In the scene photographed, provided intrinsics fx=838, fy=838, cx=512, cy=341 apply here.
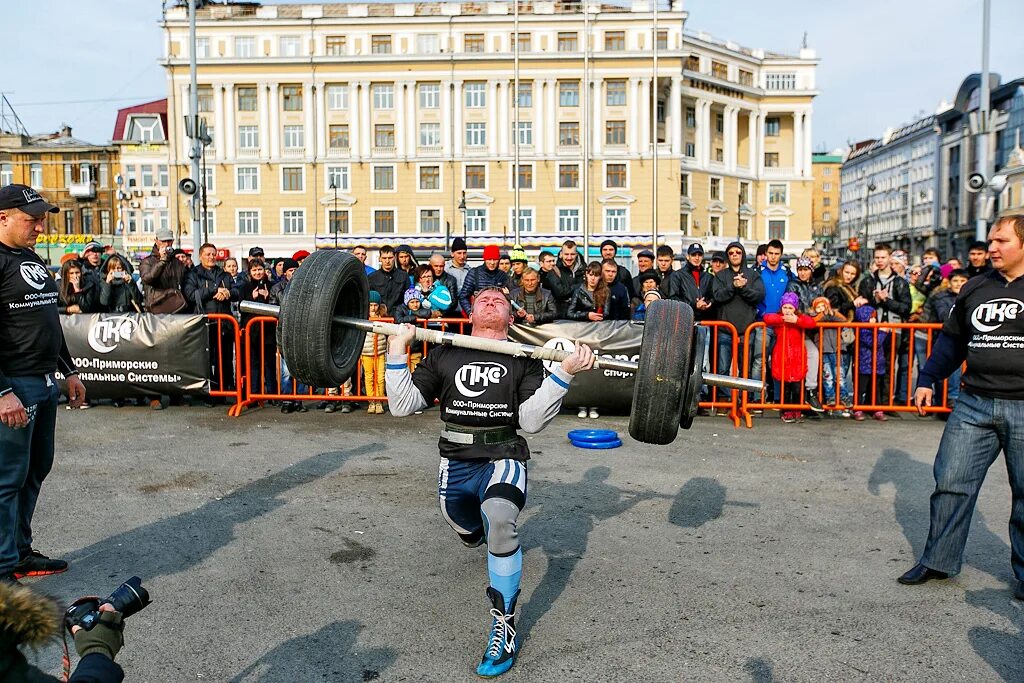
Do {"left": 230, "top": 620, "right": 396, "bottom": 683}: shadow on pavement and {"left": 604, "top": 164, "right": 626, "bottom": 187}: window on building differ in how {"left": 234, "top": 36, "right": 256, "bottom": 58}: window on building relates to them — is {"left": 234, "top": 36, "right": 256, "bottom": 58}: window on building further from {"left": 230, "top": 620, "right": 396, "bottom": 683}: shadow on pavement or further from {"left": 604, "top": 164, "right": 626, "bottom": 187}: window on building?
{"left": 230, "top": 620, "right": 396, "bottom": 683}: shadow on pavement

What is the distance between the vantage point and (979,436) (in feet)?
15.9

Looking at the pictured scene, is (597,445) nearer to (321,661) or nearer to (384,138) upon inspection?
(321,661)

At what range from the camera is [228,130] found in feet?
227

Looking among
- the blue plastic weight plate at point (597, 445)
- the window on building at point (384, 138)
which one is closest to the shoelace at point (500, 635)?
the blue plastic weight plate at point (597, 445)

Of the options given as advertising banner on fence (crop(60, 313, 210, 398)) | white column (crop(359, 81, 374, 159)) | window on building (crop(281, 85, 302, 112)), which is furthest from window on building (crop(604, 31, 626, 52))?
advertising banner on fence (crop(60, 313, 210, 398))

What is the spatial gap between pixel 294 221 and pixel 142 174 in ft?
64.8

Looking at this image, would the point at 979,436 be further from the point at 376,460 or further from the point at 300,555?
the point at 376,460

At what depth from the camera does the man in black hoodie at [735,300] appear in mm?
10289

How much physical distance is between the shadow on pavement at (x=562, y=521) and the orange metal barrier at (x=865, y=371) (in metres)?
3.39

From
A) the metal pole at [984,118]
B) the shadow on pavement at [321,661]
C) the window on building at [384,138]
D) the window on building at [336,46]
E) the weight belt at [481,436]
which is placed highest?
the window on building at [336,46]

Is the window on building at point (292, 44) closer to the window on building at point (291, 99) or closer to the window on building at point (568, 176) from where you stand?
the window on building at point (291, 99)

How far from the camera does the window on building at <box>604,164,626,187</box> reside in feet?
227

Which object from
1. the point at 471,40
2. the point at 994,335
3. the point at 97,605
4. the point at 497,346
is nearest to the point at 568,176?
the point at 471,40

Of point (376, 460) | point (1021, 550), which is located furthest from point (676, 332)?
point (376, 460)
